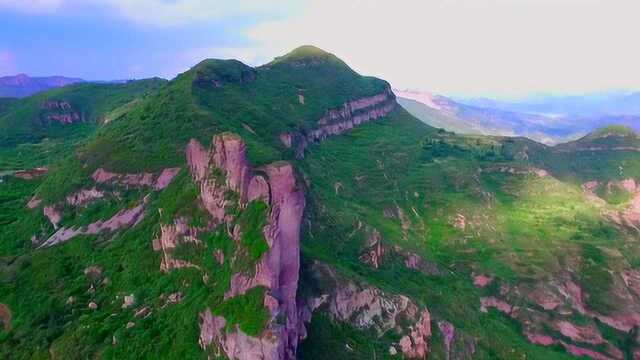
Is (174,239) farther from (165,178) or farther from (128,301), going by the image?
(165,178)

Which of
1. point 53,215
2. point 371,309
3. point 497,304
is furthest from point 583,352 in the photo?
point 53,215

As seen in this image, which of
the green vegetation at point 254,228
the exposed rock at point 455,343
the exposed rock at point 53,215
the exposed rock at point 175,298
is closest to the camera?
the green vegetation at point 254,228

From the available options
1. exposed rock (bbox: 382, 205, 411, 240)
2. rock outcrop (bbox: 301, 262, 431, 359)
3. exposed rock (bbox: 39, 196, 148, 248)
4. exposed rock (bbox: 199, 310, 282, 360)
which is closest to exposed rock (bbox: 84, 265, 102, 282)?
exposed rock (bbox: 39, 196, 148, 248)

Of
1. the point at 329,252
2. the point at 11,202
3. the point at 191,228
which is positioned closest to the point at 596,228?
the point at 329,252

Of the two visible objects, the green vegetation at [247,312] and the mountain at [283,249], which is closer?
the green vegetation at [247,312]

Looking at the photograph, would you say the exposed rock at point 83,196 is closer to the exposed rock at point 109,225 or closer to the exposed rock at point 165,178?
Answer: the exposed rock at point 109,225

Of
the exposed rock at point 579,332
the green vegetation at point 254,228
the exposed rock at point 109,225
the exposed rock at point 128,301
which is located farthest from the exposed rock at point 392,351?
the exposed rock at point 579,332

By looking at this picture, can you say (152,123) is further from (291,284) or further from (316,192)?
(291,284)
